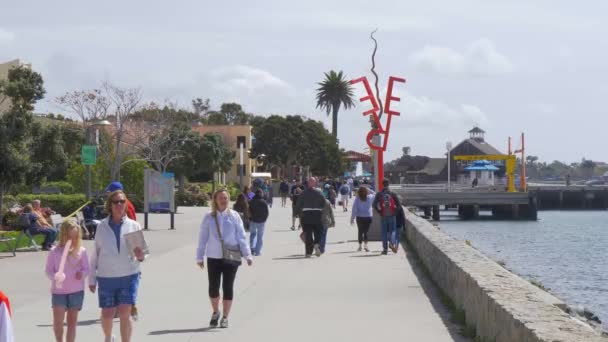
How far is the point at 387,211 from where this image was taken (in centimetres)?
2214

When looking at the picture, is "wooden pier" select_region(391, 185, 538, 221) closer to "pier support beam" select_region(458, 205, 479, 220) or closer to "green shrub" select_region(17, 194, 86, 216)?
"pier support beam" select_region(458, 205, 479, 220)

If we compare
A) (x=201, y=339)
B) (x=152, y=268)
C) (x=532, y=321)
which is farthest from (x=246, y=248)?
(x=152, y=268)

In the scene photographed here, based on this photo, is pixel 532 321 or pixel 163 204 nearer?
pixel 532 321

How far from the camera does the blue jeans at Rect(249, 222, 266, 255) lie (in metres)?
21.8

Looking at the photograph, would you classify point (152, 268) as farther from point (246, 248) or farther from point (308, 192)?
point (246, 248)

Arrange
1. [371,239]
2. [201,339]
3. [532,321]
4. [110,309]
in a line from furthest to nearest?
[371,239] → [201,339] → [110,309] → [532,321]

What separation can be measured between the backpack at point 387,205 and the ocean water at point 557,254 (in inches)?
168

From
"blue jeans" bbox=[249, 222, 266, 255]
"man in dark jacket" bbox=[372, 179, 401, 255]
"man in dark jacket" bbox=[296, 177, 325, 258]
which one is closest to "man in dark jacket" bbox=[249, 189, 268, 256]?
"blue jeans" bbox=[249, 222, 266, 255]

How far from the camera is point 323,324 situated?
11.5 m

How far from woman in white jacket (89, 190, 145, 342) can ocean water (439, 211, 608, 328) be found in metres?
13.5

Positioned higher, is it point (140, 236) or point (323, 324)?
point (140, 236)

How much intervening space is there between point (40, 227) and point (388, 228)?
7980 mm

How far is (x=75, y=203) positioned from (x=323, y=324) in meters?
30.0

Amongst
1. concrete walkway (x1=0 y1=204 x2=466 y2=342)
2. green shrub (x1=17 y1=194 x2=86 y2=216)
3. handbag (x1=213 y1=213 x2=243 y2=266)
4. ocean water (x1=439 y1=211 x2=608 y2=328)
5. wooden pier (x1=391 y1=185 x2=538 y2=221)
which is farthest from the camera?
wooden pier (x1=391 y1=185 x2=538 y2=221)
